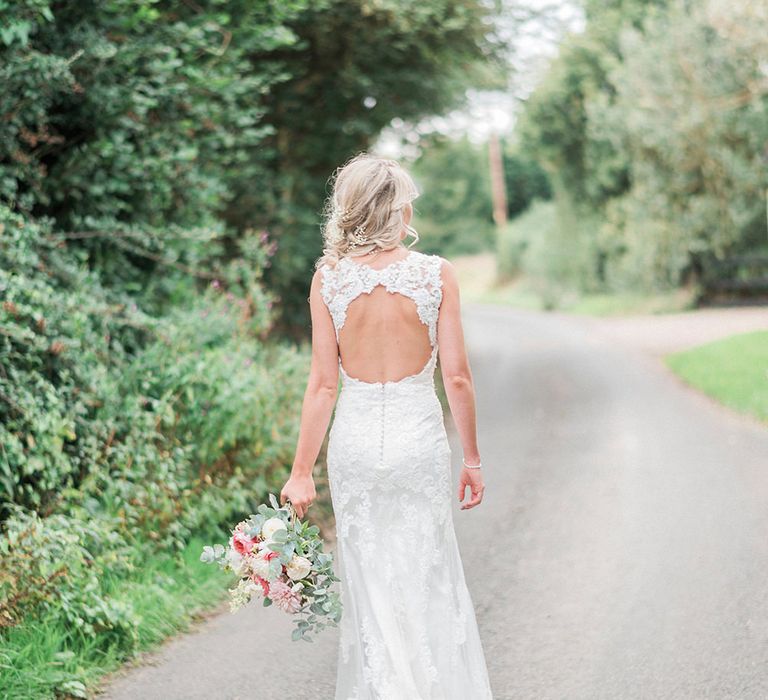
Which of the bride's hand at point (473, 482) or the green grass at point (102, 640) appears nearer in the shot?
the bride's hand at point (473, 482)

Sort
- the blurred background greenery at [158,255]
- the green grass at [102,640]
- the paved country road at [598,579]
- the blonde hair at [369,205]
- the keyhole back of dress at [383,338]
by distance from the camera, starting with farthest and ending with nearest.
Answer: the blurred background greenery at [158,255], the paved country road at [598,579], the green grass at [102,640], the keyhole back of dress at [383,338], the blonde hair at [369,205]

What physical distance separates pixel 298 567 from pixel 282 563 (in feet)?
0.21

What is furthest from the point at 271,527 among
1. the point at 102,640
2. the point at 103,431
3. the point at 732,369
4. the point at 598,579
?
the point at 732,369

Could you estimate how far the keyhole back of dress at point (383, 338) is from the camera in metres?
3.50

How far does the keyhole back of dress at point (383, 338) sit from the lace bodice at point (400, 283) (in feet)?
0.07

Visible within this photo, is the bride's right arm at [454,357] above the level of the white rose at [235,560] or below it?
above

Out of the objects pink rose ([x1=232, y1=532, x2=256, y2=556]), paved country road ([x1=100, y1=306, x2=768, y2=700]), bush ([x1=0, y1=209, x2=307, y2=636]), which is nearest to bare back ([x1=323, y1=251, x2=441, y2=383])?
pink rose ([x1=232, y1=532, x2=256, y2=556])

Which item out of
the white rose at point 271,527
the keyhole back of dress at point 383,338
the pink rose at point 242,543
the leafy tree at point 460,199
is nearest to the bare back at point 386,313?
the keyhole back of dress at point 383,338

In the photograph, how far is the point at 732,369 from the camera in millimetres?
13922

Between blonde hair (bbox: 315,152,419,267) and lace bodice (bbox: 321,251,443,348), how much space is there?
0.23 feet

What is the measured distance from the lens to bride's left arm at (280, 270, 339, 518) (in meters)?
3.61

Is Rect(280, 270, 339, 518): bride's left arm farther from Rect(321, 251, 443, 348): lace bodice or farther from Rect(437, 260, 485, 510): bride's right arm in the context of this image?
Rect(437, 260, 485, 510): bride's right arm

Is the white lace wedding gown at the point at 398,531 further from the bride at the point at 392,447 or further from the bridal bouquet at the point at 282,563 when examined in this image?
Result: the bridal bouquet at the point at 282,563

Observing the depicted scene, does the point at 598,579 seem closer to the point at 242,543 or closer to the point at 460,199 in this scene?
the point at 242,543
